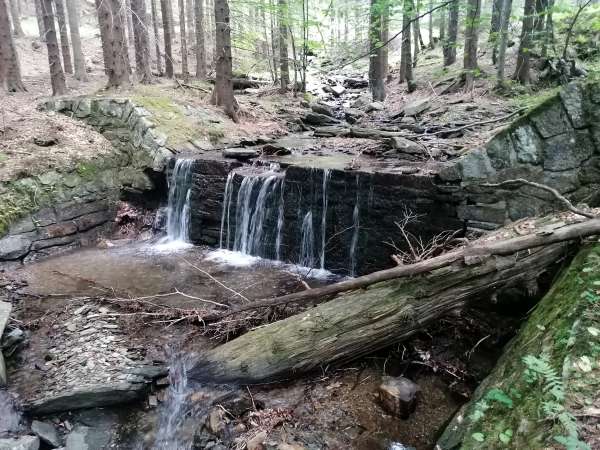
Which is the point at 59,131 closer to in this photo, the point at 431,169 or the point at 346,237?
the point at 346,237

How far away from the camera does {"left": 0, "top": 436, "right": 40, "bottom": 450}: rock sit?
11.7 ft

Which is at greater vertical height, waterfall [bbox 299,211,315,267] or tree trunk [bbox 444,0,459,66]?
tree trunk [bbox 444,0,459,66]

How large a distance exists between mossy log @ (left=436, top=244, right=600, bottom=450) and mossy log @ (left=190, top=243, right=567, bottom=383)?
561 mm

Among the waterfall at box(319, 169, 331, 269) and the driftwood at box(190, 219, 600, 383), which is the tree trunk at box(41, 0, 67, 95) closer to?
the waterfall at box(319, 169, 331, 269)

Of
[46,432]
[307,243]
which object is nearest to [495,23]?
[307,243]

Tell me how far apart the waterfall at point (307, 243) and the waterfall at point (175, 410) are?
10.3 feet

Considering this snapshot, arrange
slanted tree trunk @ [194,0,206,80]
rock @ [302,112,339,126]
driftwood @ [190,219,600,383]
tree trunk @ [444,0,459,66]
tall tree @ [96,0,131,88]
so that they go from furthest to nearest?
1. tree trunk @ [444,0,459,66]
2. slanted tree trunk @ [194,0,206,80]
3. rock @ [302,112,339,126]
4. tall tree @ [96,0,131,88]
5. driftwood @ [190,219,600,383]

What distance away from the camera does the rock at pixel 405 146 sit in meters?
7.55

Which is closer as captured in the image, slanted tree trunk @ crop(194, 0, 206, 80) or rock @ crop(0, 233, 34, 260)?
rock @ crop(0, 233, 34, 260)

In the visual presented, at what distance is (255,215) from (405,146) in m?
3.06

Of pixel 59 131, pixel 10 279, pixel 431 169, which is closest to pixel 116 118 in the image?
pixel 59 131

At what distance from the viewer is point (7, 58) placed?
12.0 metres

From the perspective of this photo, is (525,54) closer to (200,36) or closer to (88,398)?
(200,36)

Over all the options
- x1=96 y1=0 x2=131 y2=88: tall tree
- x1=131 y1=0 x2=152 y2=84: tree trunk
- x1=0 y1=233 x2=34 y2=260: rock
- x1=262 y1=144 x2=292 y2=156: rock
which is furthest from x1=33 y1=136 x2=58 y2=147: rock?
x1=131 y1=0 x2=152 y2=84: tree trunk
